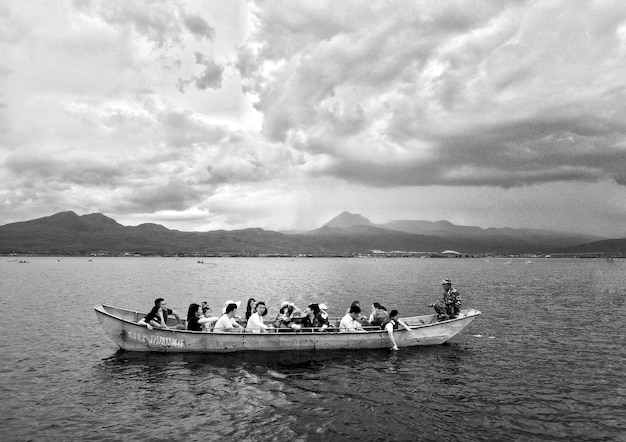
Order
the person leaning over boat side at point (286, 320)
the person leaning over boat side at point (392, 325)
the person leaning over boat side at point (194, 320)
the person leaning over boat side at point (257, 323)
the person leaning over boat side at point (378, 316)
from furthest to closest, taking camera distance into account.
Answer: the person leaning over boat side at point (378, 316), the person leaning over boat side at point (392, 325), the person leaning over boat side at point (286, 320), the person leaning over boat side at point (194, 320), the person leaning over boat side at point (257, 323)

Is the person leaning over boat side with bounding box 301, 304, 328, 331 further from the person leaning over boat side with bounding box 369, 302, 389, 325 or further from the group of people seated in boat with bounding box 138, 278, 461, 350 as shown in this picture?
the person leaning over boat side with bounding box 369, 302, 389, 325

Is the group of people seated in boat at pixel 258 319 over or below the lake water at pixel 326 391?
over

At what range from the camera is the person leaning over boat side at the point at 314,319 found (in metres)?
25.2

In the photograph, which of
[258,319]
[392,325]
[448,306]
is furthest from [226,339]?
[448,306]

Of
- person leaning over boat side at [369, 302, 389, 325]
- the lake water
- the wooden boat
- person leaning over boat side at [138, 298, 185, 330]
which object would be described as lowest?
the lake water

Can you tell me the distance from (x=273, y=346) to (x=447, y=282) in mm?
12498

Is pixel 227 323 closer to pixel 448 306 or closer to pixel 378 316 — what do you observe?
pixel 378 316

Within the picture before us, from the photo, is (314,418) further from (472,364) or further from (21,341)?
(21,341)

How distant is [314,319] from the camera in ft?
84.4

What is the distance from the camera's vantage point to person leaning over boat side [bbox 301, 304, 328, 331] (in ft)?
82.6

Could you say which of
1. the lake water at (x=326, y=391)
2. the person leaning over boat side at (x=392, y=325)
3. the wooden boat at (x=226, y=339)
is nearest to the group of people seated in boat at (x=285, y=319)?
the person leaning over boat side at (x=392, y=325)

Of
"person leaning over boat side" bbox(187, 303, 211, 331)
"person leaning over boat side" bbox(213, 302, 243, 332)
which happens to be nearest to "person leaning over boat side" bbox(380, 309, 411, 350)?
"person leaning over boat side" bbox(213, 302, 243, 332)

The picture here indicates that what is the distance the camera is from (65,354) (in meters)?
24.5

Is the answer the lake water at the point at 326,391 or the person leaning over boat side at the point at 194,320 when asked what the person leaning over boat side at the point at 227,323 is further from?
the lake water at the point at 326,391
